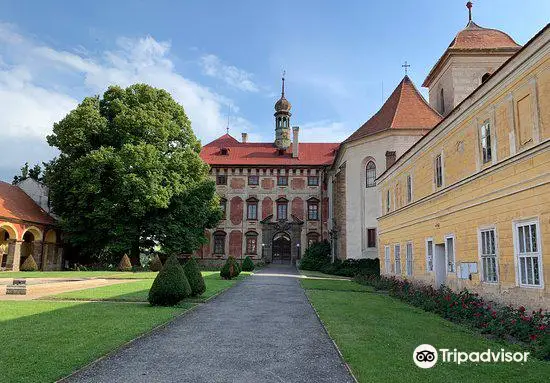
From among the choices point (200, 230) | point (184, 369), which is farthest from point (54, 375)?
point (200, 230)

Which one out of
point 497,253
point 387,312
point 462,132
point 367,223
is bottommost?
point 387,312

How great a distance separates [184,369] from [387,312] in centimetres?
777

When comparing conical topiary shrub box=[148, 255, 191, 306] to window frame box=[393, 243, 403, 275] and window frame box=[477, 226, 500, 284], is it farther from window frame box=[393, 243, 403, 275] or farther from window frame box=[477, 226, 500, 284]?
window frame box=[393, 243, 403, 275]

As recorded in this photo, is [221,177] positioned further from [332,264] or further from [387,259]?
[387,259]

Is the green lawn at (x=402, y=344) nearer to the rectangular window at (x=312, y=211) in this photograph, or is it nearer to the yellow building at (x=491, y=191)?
the yellow building at (x=491, y=191)

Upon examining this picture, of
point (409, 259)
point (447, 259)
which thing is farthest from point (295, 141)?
point (447, 259)

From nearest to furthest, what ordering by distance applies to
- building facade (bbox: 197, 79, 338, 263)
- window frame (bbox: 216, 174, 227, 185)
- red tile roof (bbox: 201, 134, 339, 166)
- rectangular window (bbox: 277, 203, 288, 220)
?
1. building facade (bbox: 197, 79, 338, 263)
2. rectangular window (bbox: 277, 203, 288, 220)
3. window frame (bbox: 216, 174, 227, 185)
4. red tile roof (bbox: 201, 134, 339, 166)

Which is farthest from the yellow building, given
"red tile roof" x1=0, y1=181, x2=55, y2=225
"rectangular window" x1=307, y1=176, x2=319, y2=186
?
"red tile roof" x1=0, y1=181, x2=55, y2=225

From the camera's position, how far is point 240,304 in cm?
1366

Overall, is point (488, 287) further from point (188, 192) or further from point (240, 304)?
point (188, 192)

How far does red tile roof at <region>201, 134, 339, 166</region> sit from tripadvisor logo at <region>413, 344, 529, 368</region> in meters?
40.3

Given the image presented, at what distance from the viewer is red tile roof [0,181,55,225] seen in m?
32.0

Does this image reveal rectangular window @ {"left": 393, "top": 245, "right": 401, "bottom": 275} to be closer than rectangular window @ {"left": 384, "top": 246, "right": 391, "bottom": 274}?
Yes

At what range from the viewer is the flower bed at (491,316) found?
7891 mm
